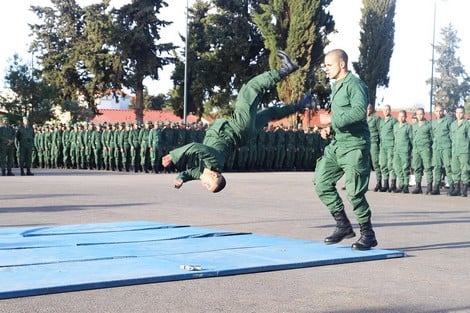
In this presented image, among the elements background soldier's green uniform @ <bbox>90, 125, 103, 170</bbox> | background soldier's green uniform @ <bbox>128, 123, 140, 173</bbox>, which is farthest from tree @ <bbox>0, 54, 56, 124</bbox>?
background soldier's green uniform @ <bbox>128, 123, 140, 173</bbox>

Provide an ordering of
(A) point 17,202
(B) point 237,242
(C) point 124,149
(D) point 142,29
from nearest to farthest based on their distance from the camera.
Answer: (B) point 237,242, (A) point 17,202, (C) point 124,149, (D) point 142,29

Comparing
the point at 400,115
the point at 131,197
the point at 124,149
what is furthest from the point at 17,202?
the point at 124,149

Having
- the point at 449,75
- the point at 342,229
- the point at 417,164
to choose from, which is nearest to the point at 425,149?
the point at 417,164

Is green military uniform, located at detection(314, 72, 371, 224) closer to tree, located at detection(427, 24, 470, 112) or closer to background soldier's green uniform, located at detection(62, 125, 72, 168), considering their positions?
background soldier's green uniform, located at detection(62, 125, 72, 168)

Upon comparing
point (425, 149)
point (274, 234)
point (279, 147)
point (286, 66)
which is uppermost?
point (286, 66)

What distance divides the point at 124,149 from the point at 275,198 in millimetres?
13474

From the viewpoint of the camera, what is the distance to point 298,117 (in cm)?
4494

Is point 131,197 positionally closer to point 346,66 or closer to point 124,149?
point 346,66

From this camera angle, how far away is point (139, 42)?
48688 millimetres

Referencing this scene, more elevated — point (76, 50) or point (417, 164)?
point (76, 50)

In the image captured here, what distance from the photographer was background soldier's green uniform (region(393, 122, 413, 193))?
18.8m

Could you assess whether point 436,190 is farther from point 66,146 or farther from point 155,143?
point 66,146

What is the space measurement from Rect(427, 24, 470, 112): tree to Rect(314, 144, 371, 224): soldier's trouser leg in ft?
266

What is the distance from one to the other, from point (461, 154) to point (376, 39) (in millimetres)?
31096
